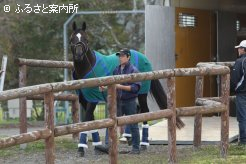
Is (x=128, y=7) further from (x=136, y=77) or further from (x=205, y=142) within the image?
(x=136, y=77)

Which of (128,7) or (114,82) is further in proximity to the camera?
(128,7)

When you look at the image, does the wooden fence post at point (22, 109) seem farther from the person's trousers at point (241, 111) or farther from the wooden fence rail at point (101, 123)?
the person's trousers at point (241, 111)

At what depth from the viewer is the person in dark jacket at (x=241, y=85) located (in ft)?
31.7

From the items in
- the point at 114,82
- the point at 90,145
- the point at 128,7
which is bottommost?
the point at 90,145

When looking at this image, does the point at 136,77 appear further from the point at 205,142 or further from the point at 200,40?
the point at 200,40

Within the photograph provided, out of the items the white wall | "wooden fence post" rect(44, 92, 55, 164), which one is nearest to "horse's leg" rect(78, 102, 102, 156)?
"wooden fence post" rect(44, 92, 55, 164)

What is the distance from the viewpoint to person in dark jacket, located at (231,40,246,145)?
965 centimetres

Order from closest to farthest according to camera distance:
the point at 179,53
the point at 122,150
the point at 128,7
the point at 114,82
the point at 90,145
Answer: the point at 114,82 → the point at 122,150 → the point at 90,145 → the point at 179,53 → the point at 128,7

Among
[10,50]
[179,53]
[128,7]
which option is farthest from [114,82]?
[128,7]

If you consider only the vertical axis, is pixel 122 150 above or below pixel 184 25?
below

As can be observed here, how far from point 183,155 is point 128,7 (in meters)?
20.3

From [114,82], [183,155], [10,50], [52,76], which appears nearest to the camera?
[114,82]

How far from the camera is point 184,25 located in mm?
14414

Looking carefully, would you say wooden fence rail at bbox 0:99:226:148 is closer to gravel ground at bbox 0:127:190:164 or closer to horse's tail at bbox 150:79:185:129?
gravel ground at bbox 0:127:190:164
